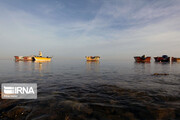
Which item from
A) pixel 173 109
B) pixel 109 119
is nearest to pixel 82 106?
pixel 109 119

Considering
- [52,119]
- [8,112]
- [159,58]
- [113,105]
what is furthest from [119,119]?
[159,58]

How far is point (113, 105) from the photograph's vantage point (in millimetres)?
5570

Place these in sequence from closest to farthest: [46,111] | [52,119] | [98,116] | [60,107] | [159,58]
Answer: [52,119]
[98,116]
[46,111]
[60,107]
[159,58]

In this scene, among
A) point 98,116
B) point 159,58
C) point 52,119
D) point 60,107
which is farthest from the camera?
point 159,58

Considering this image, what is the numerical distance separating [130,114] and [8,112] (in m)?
6.10

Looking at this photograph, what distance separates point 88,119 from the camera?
423 cm

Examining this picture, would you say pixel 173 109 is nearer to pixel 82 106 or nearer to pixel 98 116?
pixel 98 116

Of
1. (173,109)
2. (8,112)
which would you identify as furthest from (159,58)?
(8,112)

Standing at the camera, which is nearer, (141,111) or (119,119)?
(119,119)

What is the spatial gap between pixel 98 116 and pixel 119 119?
967mm

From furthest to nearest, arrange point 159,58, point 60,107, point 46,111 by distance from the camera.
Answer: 1. point 159,58
2. point 60,107
3. point 46,111

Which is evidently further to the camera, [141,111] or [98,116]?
[141,111]

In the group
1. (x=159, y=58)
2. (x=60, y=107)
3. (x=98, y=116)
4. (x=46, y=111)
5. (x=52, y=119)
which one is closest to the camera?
(x=52, y=119)

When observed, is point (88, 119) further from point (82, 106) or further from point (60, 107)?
point (60, 107)
